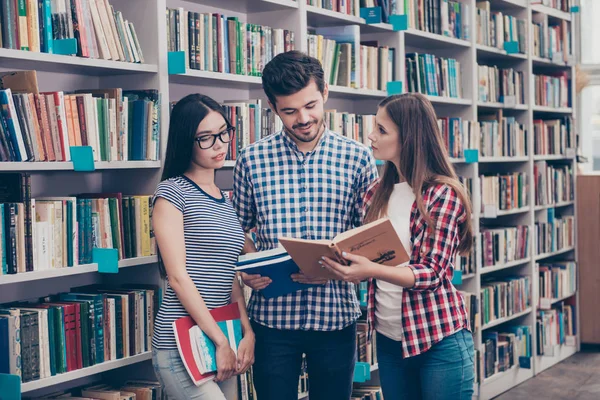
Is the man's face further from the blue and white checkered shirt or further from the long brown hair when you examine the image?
the long brown hair

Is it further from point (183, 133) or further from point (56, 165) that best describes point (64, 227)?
point (183, 133)

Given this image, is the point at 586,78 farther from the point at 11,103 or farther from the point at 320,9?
the point at 11,103

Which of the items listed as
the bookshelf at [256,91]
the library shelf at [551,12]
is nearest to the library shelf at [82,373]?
the bookshelf at [256,91]

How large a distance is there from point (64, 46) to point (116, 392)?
1.19 metres

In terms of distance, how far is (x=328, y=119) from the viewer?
399 centimetres

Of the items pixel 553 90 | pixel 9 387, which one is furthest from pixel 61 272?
pixel 553 90

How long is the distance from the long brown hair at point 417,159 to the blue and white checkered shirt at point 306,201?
0.17m

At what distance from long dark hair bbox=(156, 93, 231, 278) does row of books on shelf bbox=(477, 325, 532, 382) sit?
10.4 feet

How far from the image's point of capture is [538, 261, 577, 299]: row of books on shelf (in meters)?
6.22

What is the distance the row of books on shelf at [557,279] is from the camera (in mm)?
6223

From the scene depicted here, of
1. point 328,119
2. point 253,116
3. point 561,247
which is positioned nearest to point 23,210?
point 253,116

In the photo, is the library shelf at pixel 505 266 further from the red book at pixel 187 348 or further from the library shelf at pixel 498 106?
the red book at pixel 187 348

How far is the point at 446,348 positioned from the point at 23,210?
1346mm

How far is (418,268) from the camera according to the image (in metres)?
2.32
